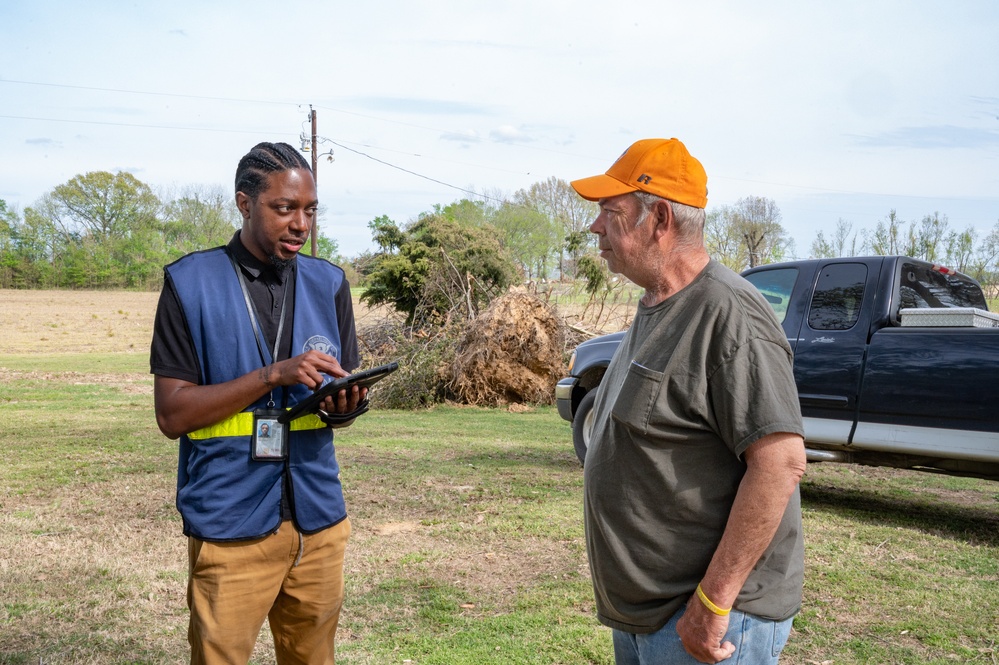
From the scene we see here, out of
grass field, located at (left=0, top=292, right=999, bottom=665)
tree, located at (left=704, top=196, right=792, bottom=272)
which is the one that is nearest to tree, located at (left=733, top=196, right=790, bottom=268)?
tree, located at (left=704, top=196, right=792, bottom=272)

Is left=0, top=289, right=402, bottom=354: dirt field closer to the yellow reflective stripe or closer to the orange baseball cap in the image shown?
the yellow reflective stripe

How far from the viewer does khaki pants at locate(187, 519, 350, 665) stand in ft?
8.63

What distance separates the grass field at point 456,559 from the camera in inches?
175

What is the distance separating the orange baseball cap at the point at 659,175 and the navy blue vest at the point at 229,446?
3.70 ft

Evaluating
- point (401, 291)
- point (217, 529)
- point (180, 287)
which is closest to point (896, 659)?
point (217, 529)

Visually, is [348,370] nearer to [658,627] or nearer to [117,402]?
[658,627]

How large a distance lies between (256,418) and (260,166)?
0.79 m

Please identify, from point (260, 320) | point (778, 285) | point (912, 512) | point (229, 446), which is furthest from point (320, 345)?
point (912, 512)

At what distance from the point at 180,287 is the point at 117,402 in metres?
13.5

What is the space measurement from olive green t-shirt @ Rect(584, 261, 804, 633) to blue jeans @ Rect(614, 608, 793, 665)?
0.08 ft

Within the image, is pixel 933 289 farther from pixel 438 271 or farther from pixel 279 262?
pixel 438 271

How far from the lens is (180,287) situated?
103 inches

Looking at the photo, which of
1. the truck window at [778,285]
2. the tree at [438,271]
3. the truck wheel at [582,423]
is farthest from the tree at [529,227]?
the truck window at [778,285]

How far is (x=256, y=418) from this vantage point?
8.75 feet
